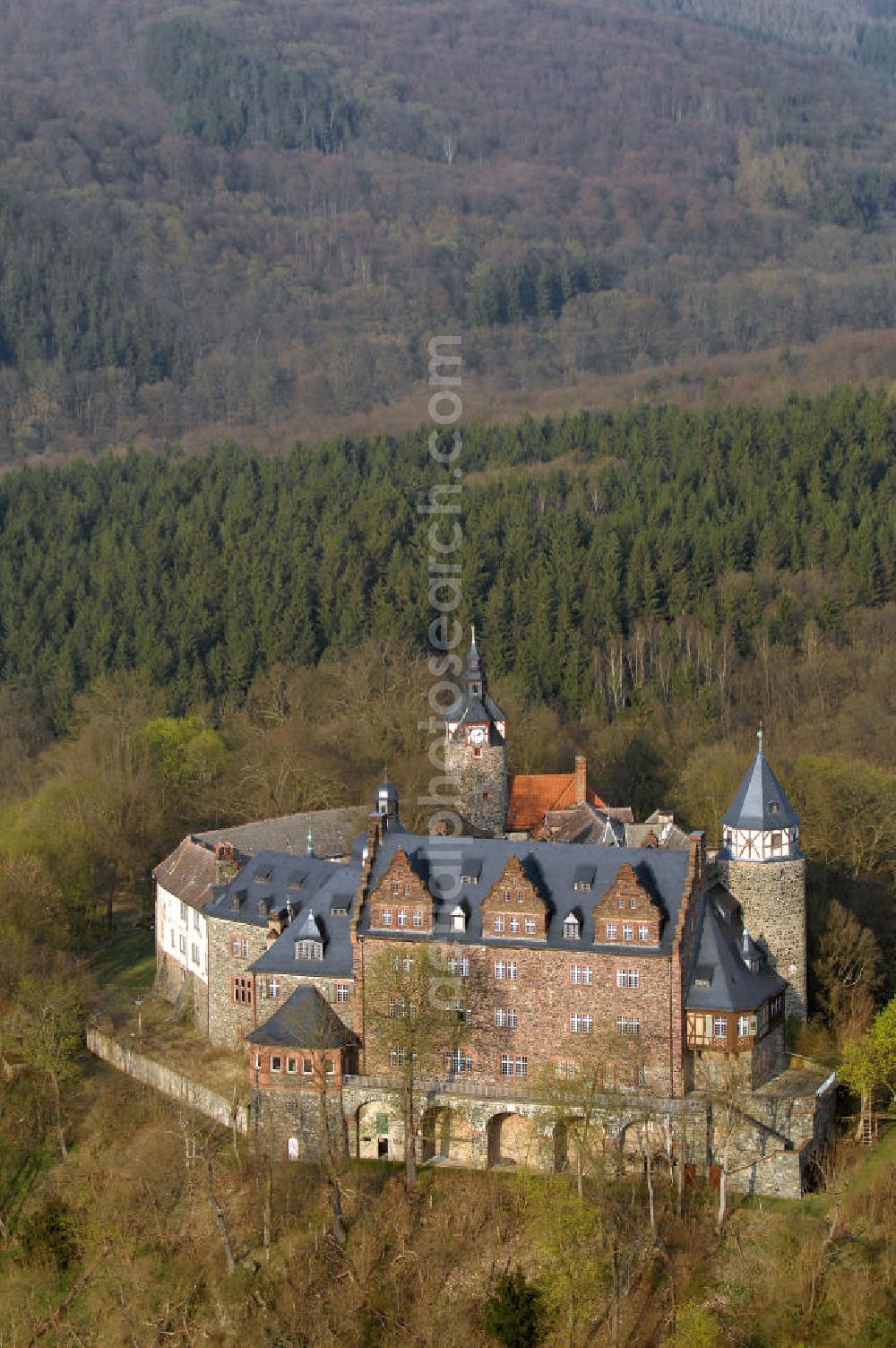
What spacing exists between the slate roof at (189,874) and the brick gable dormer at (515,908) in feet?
49.0

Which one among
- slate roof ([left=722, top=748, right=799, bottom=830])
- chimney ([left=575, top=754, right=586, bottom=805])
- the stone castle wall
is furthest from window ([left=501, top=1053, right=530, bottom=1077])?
chimney ([left=575, top=754, right=586, bottom=805])

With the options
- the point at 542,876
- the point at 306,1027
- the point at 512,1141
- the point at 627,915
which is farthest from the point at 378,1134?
the point at 627,915

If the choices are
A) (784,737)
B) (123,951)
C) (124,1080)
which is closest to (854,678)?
(784,737)

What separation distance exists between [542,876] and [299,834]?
20.8m

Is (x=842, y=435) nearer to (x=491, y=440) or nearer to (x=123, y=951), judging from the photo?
(x=491, y=440)

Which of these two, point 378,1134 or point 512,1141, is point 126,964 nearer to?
point 378,1134

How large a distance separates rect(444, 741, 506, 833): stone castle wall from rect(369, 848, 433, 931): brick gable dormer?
719 inches

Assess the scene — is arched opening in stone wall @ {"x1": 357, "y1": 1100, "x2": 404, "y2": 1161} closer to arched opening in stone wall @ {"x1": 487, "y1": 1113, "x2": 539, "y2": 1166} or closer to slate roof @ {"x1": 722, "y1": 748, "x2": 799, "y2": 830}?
arched opening in stone wall @ {"x1": 487, "y1": 1113, "x2": 539, "y2": 1166}

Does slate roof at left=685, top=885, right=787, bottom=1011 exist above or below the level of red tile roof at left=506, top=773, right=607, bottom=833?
above

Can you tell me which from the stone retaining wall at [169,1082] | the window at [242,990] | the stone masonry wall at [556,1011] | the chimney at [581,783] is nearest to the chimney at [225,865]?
the window at [242,990]

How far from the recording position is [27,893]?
85.2 m

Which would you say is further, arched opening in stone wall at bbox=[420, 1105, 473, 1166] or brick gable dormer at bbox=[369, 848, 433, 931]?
brick gable dormer at bbox=[369, 848, 433, 931]

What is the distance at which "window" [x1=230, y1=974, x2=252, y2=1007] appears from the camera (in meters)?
71.5

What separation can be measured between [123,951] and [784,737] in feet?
136
